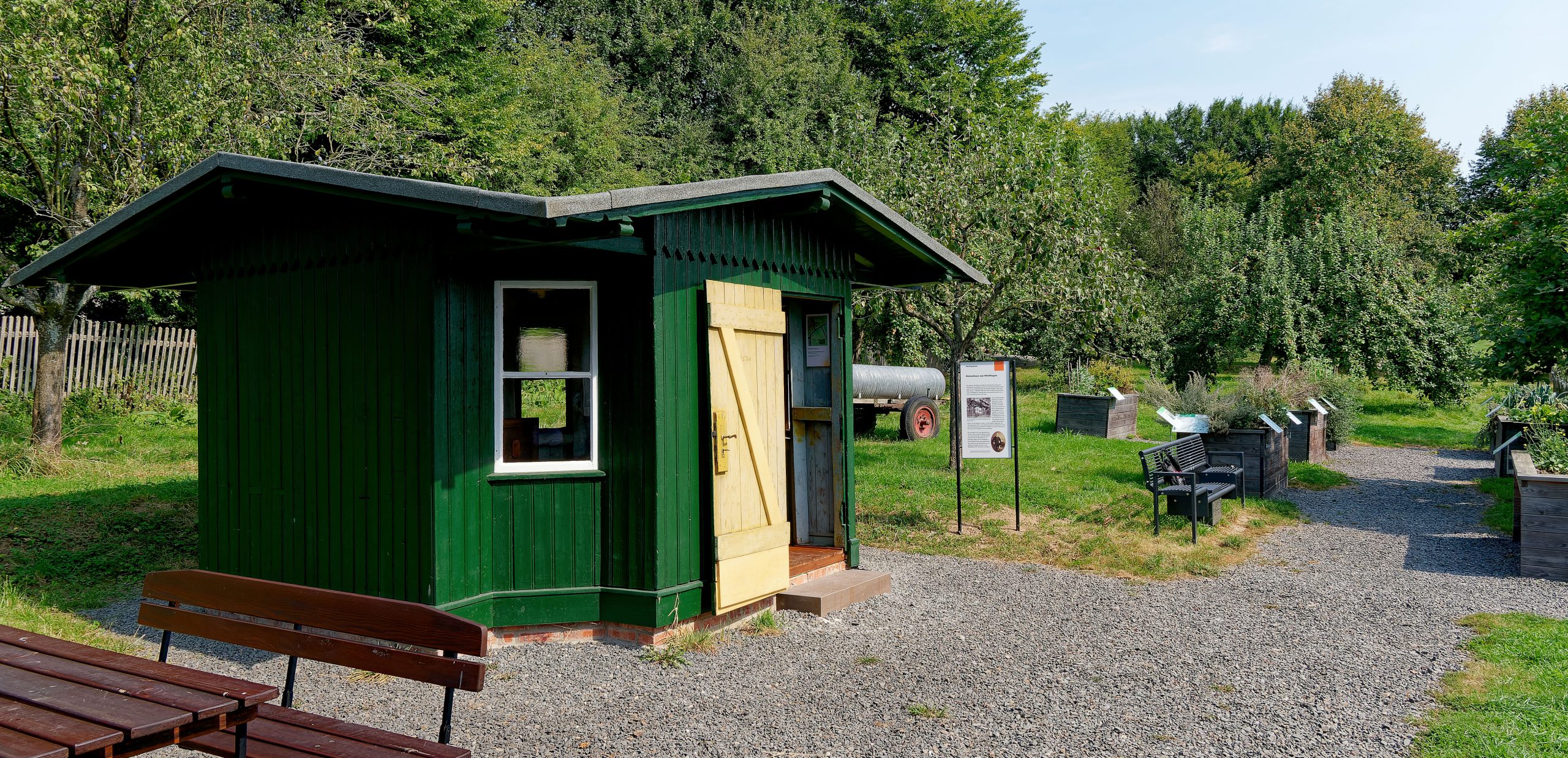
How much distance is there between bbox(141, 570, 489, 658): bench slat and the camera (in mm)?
3521

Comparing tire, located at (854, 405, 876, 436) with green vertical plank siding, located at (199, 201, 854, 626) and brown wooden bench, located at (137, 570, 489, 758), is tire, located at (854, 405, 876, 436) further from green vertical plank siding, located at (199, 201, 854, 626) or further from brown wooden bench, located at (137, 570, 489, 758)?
brown wooden bench, located at (137, 570, 489, 758)

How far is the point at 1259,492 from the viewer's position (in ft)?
39.5

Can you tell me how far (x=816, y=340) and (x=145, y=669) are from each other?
6.18m

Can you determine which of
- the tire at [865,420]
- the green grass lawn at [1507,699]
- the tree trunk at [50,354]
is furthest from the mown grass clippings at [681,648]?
the tire at [865,420]

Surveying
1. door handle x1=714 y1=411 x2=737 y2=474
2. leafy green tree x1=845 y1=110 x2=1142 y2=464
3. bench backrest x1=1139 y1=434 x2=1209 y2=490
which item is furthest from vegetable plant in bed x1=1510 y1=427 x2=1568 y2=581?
door handle x1=714 y1=411 x2=737 y2=474

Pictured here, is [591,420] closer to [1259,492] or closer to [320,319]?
[320,319]

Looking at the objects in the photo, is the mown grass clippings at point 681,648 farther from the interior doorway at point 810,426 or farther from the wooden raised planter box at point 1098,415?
the wooden raised planter box at point 1098,415

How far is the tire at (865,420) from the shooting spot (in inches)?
711

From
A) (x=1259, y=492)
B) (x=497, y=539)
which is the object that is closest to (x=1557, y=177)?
(x=1259, y=492)

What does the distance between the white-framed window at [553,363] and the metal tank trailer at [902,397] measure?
10897 millimetres

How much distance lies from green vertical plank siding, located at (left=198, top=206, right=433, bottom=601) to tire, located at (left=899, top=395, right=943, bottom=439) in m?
12.2

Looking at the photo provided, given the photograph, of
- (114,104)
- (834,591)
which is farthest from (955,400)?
(114,104)

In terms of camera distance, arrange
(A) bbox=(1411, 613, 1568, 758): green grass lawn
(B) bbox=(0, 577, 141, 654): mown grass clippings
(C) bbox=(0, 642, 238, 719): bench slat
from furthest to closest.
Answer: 1. (B) bbox=(0, 577, 141, 654): mown grass clippings
2. (A) bbox=(1411, 613, 1568, 758): green grass lawn
3. (C) bbox=(0, 642, 238, 719): bench slat

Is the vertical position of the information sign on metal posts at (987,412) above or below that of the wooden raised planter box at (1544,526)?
above
